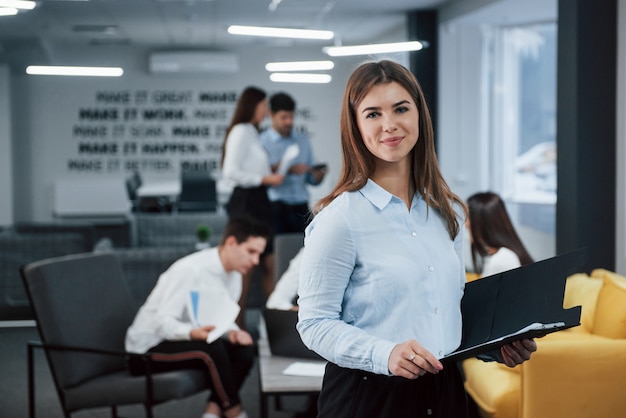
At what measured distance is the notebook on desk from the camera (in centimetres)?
343

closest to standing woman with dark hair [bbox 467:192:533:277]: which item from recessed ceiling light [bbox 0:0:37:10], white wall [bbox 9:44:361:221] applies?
recessed ceiling light [bbox 0:0:37:10]

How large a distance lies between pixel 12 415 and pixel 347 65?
10568 mm

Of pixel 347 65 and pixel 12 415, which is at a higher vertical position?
pixel 347 65

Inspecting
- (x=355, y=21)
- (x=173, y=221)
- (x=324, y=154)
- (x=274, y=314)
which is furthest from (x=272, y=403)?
(x=324, y=154)

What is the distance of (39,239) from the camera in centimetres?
700

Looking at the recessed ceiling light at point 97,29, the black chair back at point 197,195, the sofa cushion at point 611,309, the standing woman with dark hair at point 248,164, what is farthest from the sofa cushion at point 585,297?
the recessed ceiling light at point 97,29

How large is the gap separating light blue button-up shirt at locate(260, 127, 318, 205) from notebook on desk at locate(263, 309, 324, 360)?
253 cm

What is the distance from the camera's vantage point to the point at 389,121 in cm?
164

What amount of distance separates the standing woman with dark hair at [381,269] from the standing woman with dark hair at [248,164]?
13.2ft

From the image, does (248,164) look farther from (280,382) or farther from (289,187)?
(280,382)

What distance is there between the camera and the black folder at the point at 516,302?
1.62 metres

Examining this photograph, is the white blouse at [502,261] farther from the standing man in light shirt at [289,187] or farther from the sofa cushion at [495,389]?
the standing man in light shirt at [289,187]

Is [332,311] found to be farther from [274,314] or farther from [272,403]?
[272,403]

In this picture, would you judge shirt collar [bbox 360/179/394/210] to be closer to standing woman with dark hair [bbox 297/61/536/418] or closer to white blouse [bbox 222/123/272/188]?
standing woman with dark hair [bbox 297/61/536/418]
